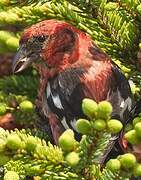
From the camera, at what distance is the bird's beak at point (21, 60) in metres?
2.04

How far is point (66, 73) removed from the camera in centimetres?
214

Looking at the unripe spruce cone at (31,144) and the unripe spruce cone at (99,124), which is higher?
the unripe spruce cone at (99,124)

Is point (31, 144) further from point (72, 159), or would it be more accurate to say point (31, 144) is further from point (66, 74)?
point (66, 74)

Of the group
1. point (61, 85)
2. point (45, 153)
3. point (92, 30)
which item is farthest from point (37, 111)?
point (45, 153)

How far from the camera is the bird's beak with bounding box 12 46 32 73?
6.70 feet

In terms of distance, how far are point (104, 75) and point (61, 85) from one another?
0.18 m

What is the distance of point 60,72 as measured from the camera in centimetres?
218

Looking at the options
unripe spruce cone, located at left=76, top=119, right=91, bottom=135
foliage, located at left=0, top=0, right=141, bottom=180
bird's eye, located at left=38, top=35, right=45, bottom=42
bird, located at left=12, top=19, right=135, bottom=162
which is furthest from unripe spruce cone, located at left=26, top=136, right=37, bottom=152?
bird's eye, located at left=38, top=35, right=45, bottom=42

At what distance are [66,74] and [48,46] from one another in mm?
154

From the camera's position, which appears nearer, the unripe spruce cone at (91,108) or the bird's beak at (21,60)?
the unripe spruce cone at (91,108)

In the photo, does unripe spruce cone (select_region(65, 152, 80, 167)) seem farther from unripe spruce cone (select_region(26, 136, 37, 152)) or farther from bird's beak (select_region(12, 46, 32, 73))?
bird's beak (select_region(12, 46, 32, 73))

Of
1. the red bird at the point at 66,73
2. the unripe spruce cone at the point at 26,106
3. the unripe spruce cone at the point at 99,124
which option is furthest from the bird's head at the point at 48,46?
the unripe spruce cone at the point at 99,124

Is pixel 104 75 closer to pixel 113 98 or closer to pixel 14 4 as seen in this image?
pixel 113 98

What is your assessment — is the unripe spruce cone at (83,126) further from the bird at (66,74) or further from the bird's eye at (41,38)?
the bird's eye at (41,38)
